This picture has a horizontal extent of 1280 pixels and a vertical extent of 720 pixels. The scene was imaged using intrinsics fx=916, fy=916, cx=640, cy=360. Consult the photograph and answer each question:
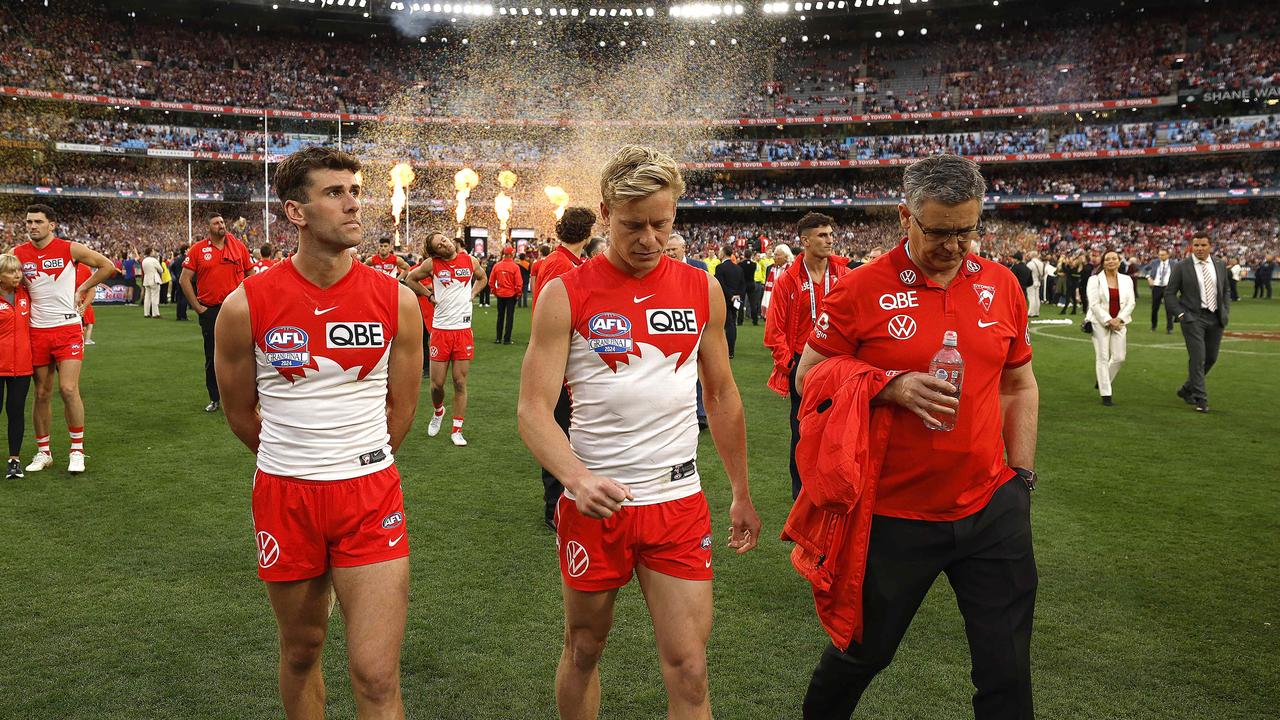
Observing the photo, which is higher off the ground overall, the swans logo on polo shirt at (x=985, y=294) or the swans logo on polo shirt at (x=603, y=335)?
the swans logo on polo shirt at (x=985, y=294)

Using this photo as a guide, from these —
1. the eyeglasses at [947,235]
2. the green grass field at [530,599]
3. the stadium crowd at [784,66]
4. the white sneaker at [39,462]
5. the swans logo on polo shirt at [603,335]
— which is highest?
the stadium crowd at [784,66]

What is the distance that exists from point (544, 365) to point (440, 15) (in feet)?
184

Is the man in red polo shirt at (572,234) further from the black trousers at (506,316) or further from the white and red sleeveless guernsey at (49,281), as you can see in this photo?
the black trousers at (506,316)

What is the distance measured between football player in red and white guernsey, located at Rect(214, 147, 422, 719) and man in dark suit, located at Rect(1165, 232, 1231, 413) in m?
11.5

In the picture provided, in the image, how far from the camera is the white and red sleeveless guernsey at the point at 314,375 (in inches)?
124

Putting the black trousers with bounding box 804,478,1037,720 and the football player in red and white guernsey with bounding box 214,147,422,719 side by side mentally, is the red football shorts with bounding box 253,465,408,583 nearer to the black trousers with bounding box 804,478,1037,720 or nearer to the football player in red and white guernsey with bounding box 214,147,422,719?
the football player in red and white guernsey with bounding box 214,147,422,719

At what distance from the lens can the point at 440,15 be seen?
53938 mm

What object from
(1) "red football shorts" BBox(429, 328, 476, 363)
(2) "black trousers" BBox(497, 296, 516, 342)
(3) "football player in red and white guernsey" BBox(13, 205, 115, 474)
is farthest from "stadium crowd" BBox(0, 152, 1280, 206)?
(3) "football player in red and white guernsey" BBox(13, 205, 115, 474)

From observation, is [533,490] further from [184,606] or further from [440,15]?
[440,15]

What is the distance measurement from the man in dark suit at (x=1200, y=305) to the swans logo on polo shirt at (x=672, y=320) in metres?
10.9

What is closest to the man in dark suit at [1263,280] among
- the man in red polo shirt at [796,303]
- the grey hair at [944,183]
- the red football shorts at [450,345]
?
the red football shorts at [450,345]

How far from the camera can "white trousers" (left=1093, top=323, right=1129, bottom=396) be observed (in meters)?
12.3

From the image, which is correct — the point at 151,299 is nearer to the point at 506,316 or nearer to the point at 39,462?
the point at 506,316

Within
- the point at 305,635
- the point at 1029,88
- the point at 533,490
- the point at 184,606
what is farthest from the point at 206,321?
the point at 1029,88
